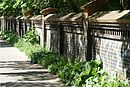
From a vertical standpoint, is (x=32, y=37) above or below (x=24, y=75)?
above

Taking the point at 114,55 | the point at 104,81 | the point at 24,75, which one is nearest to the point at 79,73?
the point at 114,55

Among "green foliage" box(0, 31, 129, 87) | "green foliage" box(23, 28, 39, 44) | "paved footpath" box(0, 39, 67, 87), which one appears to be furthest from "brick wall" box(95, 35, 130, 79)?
"green foliage" box(23, 28, 39, 44)

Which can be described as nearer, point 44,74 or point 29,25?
point 44,74

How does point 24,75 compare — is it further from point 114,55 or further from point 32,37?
point 32,37

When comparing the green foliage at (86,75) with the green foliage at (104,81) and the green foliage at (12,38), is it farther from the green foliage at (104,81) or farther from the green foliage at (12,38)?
the green foliage at (12,38)

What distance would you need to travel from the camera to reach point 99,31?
10.6 metres

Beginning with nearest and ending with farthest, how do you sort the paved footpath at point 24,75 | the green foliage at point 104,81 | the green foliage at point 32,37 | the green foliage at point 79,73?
the green foliage at point 104,81 → the green foliage at point 79,73 → the paved footpath at point 24,75 → the green foliage at point 32,37

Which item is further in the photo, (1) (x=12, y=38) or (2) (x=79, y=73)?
(1) (x=12, y=38)

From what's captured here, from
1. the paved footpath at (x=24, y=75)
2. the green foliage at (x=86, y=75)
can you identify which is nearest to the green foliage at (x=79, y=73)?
the green foliage at (x=86, y=75)

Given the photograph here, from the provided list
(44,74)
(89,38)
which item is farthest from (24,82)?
(89,38)

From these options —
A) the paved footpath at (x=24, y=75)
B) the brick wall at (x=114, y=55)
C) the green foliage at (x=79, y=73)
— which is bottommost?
the paved footpath at (x=24, y=75)

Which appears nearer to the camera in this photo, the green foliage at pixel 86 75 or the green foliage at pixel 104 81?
the green foliage at pixel 104 81

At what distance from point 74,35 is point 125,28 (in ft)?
16.3

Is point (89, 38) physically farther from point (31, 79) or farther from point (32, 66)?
point (32, 66)
